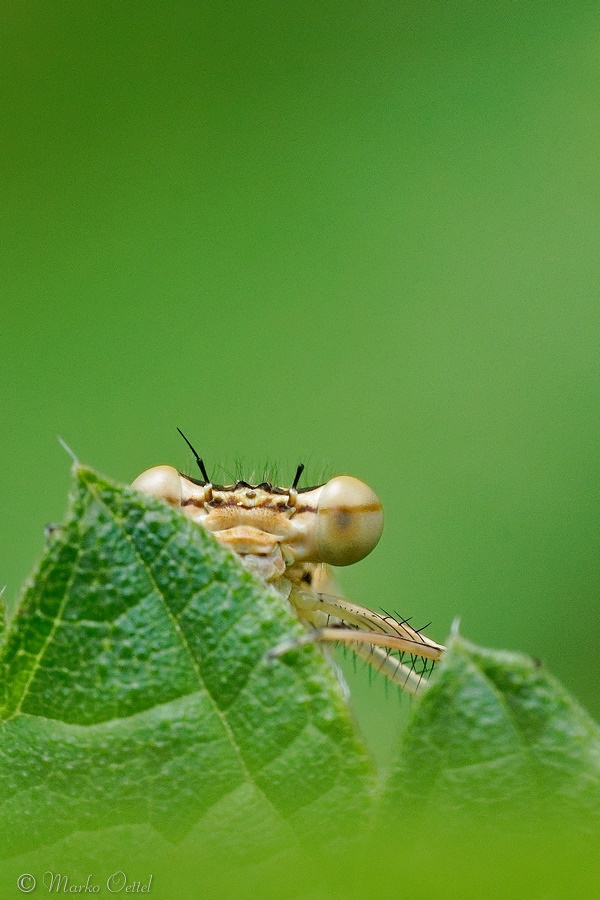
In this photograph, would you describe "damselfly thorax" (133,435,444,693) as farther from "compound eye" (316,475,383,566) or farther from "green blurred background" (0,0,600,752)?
"green blurred background" (0,0,600,752)

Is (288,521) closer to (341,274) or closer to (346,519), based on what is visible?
(346,519)

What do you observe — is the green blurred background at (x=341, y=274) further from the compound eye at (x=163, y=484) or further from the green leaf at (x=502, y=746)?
the green leaf at (x=502, y=746)

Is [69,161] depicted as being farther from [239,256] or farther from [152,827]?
[152,827]

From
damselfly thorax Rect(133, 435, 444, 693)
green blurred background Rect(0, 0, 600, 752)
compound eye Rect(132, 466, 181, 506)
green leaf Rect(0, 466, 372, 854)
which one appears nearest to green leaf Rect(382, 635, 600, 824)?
green leaf Rect(0, 466, 372, 854)

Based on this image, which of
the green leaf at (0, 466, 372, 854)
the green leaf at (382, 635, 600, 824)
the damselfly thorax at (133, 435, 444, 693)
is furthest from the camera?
the damselfly thorax at (133, 435, 444, 693)

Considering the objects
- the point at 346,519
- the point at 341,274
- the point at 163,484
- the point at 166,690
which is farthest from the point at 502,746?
the point at 341,274

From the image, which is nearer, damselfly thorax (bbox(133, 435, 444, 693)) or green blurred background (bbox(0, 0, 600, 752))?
damselfly thorax (bbox(133, 435, 444, 693))

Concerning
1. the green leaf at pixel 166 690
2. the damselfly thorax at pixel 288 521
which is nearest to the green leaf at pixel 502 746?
the green leaf at pixel 166 690
